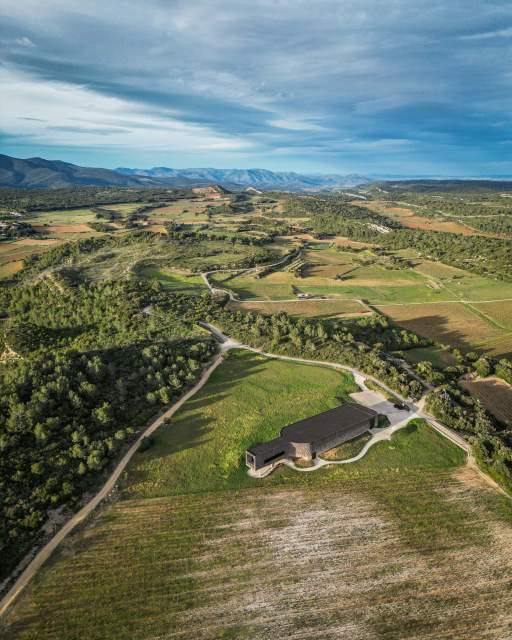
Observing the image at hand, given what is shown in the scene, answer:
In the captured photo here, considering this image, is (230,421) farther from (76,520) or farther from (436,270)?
(436,270)

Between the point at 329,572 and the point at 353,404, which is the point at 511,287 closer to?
the point at 353,404

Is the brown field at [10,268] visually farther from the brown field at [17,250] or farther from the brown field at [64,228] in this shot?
Answer: the brown field at [64,228]

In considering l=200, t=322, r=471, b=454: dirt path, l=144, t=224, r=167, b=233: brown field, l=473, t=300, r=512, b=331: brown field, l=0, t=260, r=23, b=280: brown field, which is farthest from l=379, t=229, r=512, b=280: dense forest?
l=0, t=260, r=23, b=280: brown field

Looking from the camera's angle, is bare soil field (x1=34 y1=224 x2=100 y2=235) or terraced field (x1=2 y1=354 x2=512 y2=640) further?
bare soil field (x1=34 y1=224 x2=100 y2=235)

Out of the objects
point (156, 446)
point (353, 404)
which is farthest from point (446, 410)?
point (156, 446)

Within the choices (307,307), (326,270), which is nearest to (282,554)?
(307,307)

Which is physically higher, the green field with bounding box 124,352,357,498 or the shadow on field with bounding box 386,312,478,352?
the shadow on field with bounding box 386,312,478,352

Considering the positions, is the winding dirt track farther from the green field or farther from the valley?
the green field
